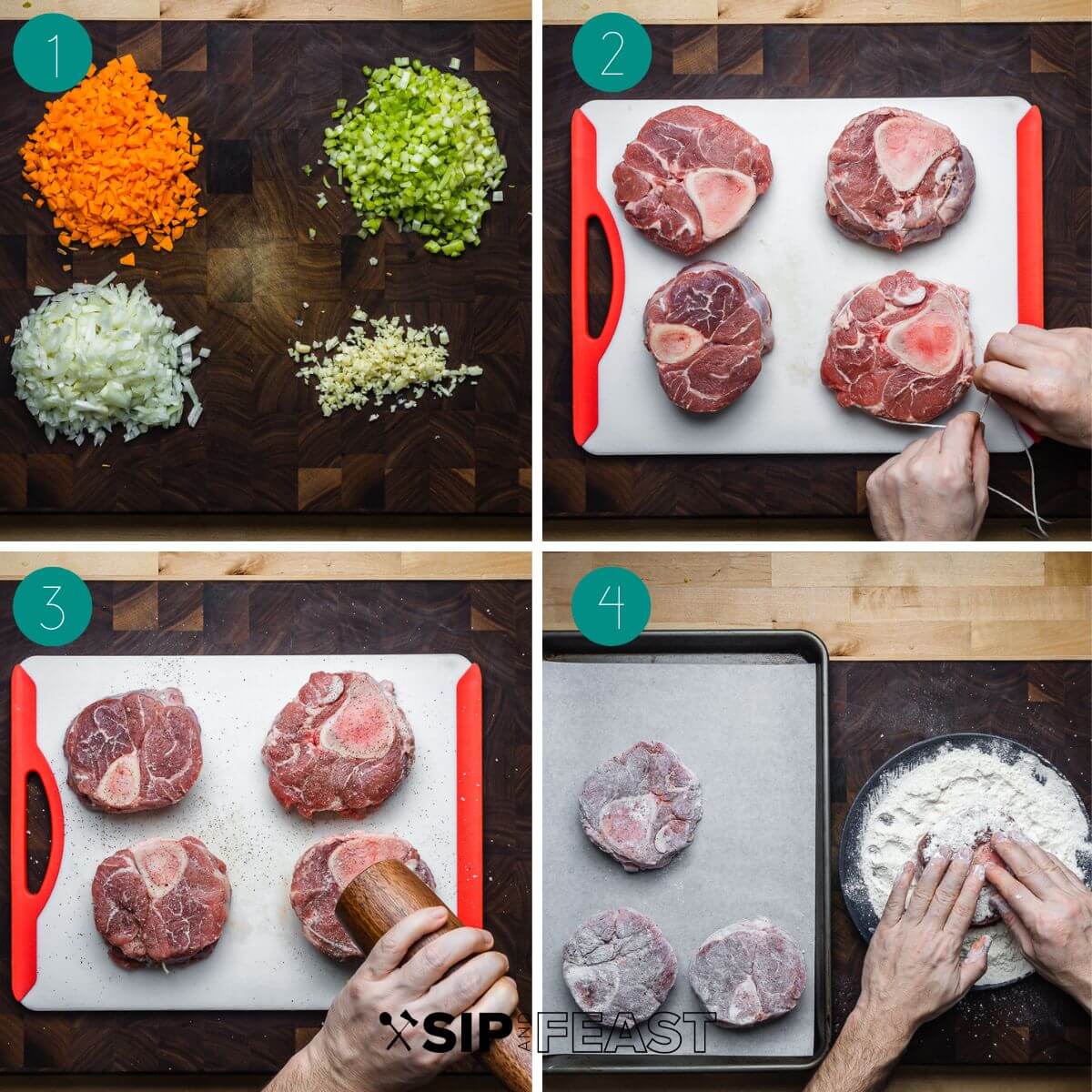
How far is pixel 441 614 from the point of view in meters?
1.52

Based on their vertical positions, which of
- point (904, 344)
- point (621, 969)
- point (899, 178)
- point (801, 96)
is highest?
point (801, 96)

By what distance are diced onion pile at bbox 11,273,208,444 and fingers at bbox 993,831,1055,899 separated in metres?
1.39

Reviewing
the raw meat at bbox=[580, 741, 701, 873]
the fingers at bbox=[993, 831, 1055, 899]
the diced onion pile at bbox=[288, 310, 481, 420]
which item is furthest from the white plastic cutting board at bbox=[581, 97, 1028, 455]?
the fingers at bbox=[993, 831, 1055, 899]

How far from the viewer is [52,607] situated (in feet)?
5.02

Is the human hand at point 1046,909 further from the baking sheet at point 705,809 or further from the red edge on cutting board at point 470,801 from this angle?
the red edge on cutting board at point 470,801

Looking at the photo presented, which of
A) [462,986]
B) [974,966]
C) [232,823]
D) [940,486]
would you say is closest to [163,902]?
[232,823]

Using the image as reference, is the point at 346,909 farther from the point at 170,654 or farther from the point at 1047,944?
the point at 1047,944

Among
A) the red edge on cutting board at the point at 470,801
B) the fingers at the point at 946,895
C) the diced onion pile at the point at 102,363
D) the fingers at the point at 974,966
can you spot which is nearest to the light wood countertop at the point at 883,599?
the red edge on cutting board at the point at 470,801

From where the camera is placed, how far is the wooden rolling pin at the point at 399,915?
49.9 inches

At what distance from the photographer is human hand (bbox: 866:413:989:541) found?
1448mm

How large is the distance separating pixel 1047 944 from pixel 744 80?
4.50 ft

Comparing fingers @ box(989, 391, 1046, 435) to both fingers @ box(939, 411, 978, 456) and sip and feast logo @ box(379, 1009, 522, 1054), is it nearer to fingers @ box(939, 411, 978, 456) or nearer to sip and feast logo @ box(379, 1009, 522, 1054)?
fingers @ box(939, 411, 978, 456)

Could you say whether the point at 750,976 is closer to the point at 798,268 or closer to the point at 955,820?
the point at 955,820

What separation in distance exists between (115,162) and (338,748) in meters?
0.96
